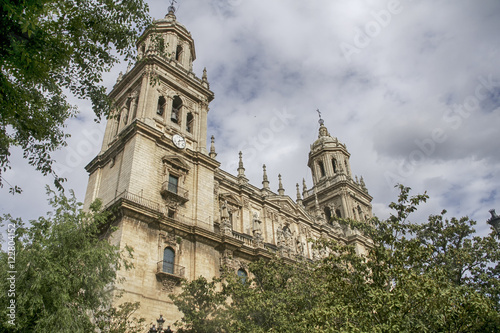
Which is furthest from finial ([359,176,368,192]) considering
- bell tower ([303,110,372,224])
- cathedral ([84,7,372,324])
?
cathedral ([84,7,372,324])

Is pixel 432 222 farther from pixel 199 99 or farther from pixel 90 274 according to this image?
pixel 199 99

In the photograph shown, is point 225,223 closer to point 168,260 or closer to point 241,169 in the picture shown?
point 168,260

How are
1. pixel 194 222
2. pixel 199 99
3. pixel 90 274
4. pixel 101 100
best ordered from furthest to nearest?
pixel 199 99 → pixel 194 222 → pixel 90 274 → pixel 101 100

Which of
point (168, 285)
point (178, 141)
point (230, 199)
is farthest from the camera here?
point (230, 199)

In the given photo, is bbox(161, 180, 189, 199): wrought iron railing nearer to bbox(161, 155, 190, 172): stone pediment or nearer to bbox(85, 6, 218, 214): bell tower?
bbox(85, 6, 218, 214): bell tower

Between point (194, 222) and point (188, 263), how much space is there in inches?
104

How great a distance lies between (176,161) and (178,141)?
5.62 feet

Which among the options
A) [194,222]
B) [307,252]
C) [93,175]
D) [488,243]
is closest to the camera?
[488,243]

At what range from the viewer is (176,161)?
24594 millimetres

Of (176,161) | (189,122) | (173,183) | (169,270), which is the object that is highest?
(189,122)

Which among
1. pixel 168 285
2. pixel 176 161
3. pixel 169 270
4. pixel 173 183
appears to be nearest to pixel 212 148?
pixel 176 161

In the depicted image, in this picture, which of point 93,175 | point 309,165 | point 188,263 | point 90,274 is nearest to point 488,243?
point 188,263

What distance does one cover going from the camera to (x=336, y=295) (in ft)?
38.2

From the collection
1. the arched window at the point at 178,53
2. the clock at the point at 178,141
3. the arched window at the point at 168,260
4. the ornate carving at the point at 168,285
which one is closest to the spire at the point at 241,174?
the clock at the point at 178,141
